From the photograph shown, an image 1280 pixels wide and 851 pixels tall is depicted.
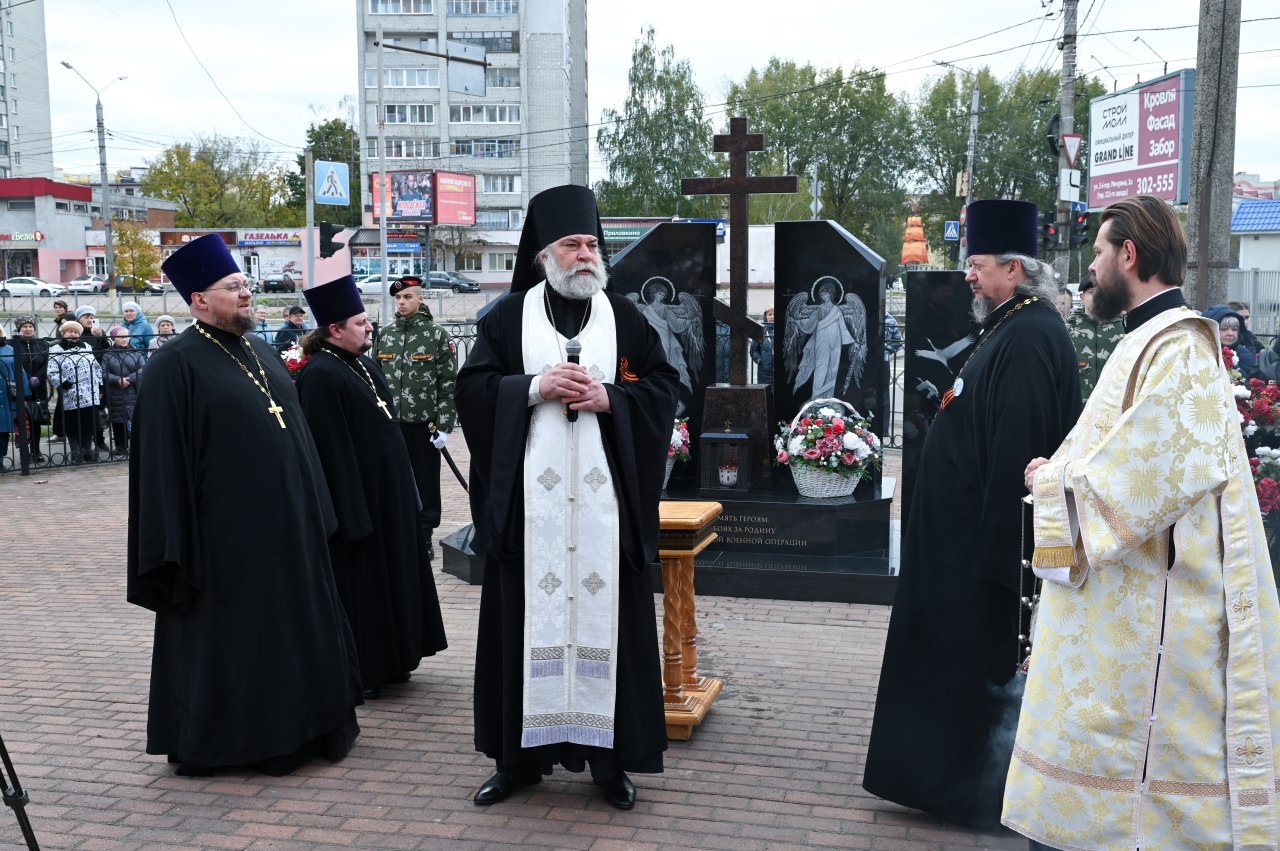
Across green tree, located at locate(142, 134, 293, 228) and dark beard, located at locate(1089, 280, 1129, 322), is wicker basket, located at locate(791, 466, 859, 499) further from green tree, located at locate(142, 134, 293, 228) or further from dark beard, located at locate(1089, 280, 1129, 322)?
green tree, located at locate(142, 134, 293, 228)

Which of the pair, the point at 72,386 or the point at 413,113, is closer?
the point at 72,386

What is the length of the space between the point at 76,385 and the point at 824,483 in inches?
375

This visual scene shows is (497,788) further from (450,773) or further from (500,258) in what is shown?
(500,258)

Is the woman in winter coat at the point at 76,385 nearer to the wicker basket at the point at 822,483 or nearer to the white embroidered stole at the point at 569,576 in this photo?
the wicker basket at the point at 822,483

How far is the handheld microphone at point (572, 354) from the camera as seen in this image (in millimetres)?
4410

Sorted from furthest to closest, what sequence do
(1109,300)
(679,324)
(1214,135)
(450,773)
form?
1. (679,324)
2. (1214,135)
3. (450,773)
4. (1109,300)

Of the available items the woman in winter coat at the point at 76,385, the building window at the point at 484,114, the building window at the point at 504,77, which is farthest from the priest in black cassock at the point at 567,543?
the building window at the point at 484,114

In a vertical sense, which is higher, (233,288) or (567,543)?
(233,288)

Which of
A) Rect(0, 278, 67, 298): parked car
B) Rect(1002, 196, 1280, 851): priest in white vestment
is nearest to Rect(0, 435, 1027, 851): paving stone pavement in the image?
Rect(1002, 196, 1280, 851): priest in white vestment

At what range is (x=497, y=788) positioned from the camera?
4477 millimetres

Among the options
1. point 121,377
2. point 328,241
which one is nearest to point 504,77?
point 328,241

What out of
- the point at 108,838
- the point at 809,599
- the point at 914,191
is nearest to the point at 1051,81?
the point at 914,191

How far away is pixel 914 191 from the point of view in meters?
68.6

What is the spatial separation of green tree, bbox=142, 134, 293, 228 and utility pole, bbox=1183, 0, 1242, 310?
212 feet
